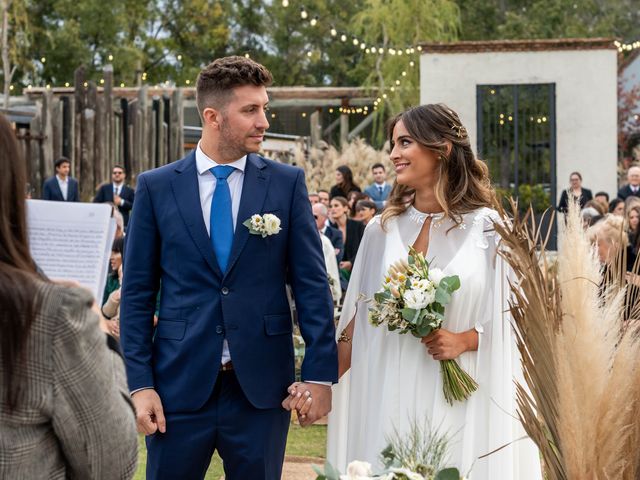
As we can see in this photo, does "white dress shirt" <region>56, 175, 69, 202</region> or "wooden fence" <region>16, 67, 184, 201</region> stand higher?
"wooden fence" <region>16, 67, 184, 201</region>

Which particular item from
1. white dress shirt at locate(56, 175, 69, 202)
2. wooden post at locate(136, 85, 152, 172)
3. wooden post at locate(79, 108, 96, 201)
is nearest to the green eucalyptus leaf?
white dress shirt at locate(56, 175, 69, 202)

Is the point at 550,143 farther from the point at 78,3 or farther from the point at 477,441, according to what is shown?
the point at 78,3

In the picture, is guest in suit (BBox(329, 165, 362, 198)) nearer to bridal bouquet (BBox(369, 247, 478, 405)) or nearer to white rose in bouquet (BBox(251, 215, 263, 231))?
bridal bouquet (BBox(369, 247, 478, 405))

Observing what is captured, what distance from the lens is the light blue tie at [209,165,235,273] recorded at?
14.2ft

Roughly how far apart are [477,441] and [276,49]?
46.8 meters

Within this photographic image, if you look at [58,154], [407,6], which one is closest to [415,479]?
[58,154]

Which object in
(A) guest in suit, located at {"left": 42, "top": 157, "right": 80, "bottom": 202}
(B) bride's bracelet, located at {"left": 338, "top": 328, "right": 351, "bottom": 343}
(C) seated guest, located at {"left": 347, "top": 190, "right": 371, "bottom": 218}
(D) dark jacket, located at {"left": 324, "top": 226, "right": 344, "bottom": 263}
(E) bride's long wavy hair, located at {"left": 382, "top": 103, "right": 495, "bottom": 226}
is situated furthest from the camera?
(A) guest in suit, located at {"left": 42, "top": 157, "right": 80, "bottom": 202}

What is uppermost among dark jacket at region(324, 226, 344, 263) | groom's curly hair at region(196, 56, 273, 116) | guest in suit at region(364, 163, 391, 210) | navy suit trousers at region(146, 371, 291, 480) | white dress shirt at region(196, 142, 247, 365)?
guest in suit at region(364, 163, 391, 210)

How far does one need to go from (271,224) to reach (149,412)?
858mm

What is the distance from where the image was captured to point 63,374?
7.55 ft

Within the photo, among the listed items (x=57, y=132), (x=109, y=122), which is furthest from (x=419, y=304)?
(x=109, y=122)

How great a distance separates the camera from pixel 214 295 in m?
4.26

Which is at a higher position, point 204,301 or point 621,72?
point 621,72

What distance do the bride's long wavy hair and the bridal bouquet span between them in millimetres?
319
